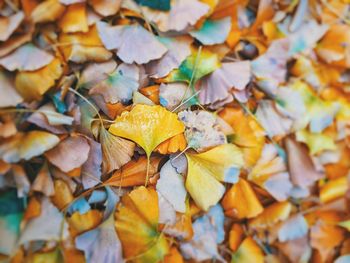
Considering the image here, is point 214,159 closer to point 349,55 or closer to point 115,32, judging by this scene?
point 115,32

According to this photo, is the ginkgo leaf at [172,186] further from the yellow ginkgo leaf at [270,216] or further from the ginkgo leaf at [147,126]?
the yellow ginkgo leaf at [270,216]

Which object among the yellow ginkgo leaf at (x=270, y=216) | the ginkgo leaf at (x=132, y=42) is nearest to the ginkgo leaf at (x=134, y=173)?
the ginkgo leaf at (x=132, y=42)

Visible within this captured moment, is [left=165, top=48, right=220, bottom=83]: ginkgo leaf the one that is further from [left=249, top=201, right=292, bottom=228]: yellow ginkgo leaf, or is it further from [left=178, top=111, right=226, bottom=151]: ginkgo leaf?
[left=249, top=201, right=292, bottom=228]: yellow ginkgo leaf

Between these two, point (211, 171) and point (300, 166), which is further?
point (300, 166)

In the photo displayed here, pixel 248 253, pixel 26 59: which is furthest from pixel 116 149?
pixel 248 253

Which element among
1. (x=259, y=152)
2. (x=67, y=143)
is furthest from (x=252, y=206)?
(x=67, y=143)

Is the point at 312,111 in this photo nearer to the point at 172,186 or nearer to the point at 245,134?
the point at 245,134
